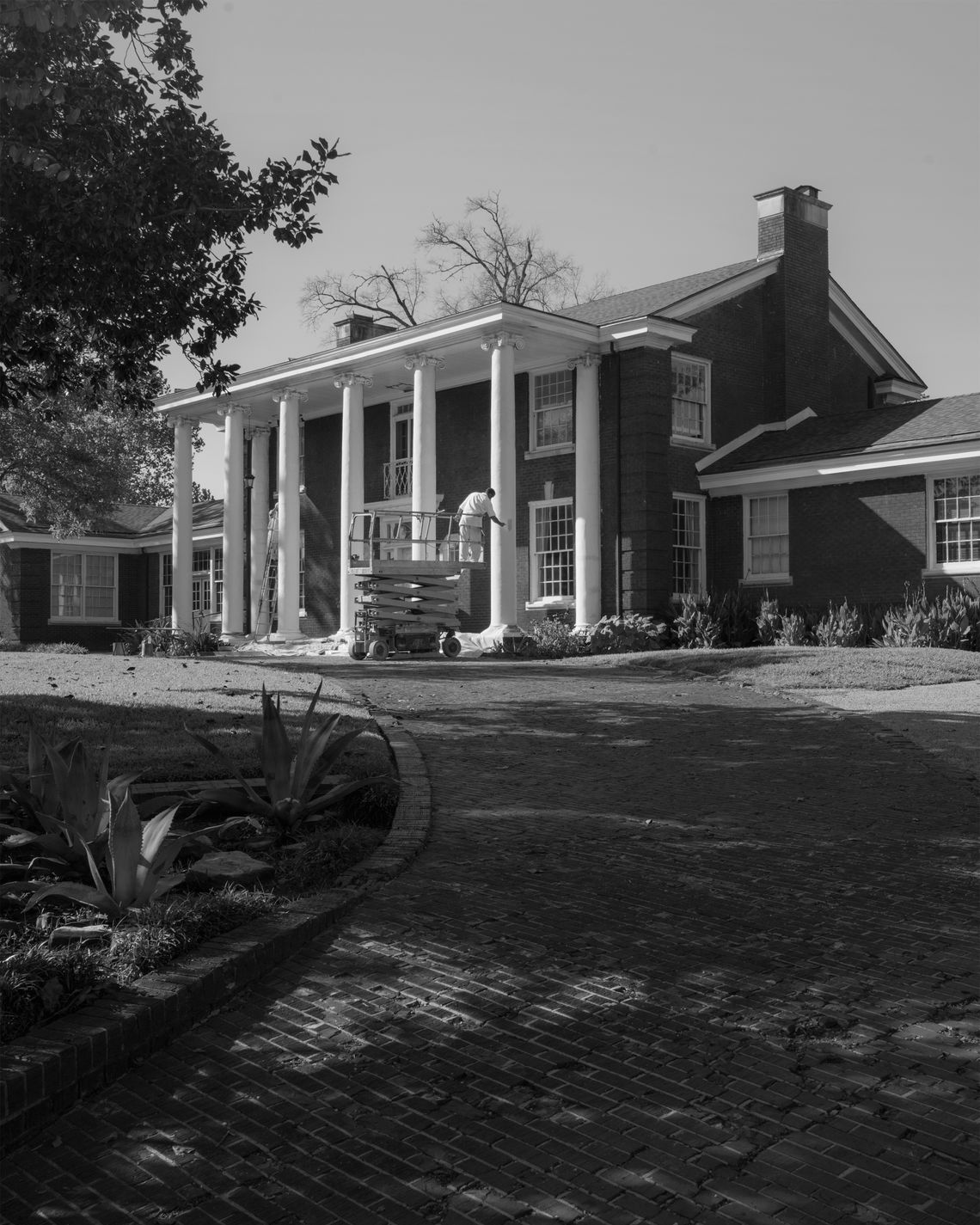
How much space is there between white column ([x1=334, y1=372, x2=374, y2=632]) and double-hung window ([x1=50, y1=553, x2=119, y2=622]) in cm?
1594

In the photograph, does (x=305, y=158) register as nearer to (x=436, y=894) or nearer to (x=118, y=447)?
(x=436, y=894)

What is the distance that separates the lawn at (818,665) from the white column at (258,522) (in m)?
14.6

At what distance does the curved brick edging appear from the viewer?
3.66 metres

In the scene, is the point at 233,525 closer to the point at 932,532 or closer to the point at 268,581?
the point at 268,581

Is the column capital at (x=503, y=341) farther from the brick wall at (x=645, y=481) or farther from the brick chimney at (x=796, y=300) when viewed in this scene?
the brick chimney at (x=796, y=300)

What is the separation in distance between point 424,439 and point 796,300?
386 inches

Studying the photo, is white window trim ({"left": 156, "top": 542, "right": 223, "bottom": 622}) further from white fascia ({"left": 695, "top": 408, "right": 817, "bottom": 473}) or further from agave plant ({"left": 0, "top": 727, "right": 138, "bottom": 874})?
agave plant ({"left": 0, "top": 727, "right": 138, "bottom": 874})

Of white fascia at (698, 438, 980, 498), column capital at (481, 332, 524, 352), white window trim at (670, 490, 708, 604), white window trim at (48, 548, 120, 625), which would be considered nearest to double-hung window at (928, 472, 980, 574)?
white fascia at (698, 438, 980, 498)

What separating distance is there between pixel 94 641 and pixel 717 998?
127ft

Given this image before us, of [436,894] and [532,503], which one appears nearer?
[436,894]

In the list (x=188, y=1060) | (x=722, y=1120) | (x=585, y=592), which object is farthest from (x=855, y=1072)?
(x=585, y=592)

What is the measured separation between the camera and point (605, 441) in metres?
26.5

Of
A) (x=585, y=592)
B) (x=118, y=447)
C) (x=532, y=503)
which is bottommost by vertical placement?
(x=585, y=592)

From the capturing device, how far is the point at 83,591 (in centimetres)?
4128
